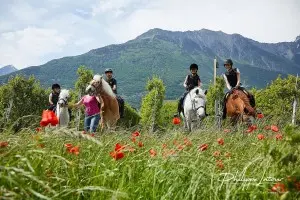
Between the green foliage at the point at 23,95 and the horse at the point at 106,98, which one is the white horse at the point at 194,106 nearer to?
the horse at the point at 106,98

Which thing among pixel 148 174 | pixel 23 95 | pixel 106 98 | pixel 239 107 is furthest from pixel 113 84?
pixel 23 95

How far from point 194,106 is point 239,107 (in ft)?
4.55

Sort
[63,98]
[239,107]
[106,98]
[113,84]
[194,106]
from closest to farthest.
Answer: [106,98] < [239,107] < [63,98] < [194,106] < [113,84]

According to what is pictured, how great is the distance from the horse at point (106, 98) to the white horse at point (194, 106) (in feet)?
7.69

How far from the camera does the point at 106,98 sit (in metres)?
11.6

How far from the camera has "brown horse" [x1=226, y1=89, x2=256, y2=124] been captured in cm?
1214

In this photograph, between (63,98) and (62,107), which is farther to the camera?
(62,107)

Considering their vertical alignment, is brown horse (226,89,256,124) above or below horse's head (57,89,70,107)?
below

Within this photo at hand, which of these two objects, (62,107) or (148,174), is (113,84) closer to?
(62,107)

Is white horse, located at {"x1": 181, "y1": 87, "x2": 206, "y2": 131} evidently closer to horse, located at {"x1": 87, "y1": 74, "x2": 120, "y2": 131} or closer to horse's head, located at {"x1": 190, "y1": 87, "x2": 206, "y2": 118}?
horse's head, located at {"x1": 190, "y1": 87, "x2": 206, "y2": 118}

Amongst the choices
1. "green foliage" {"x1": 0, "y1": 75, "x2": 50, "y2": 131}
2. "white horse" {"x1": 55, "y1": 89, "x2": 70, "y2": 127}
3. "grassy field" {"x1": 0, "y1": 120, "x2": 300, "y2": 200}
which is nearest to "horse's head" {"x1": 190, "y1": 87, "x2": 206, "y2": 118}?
"white horse" {"x1": 55, "y1": 89, "x2": 70, "y2": 127}

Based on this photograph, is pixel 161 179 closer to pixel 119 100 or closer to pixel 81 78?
pixel 119 100

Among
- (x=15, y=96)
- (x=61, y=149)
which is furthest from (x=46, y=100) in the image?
(x=61, y=149)

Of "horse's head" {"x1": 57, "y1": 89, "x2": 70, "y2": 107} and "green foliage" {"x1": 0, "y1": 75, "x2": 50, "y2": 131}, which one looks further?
"green foliage" {"x1": 0, "y1": 75, "x2": 50, "y2": 131}
